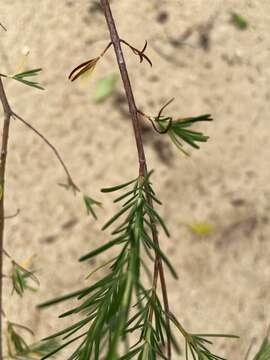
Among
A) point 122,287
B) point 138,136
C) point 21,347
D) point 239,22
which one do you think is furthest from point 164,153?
point 122,287

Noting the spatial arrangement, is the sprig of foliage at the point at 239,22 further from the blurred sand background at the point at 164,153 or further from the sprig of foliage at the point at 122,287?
the sprig of foliage at the point at 122,287

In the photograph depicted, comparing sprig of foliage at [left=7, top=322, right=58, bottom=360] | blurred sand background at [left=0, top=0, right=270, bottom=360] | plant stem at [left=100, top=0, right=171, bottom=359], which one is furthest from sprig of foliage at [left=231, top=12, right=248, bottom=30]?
plant stem at [left=100, top=0, right=171, bottom=359]

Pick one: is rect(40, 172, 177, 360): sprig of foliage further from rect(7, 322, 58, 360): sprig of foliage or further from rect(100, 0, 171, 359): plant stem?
rect(7, 322, 58, 360): sprig of foliage

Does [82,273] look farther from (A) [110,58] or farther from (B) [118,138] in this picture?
(A) [110,58]

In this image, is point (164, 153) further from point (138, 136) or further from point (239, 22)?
point (138, 136)

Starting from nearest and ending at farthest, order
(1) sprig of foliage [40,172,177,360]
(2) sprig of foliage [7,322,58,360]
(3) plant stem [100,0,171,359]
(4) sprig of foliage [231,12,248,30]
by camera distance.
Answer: (1) sprig of foliage [40,172,177,360] < (3) plant stem [100,0,171,359] < (2) sprig of foliage [7,322,58,360] < (4) sprig of foliage [231,12,248,30]

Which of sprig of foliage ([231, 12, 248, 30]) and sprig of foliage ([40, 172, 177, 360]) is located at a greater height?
sprig of foliage ([231, 12, 248, 30])

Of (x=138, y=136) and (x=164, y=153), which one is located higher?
(x=164, y=153)

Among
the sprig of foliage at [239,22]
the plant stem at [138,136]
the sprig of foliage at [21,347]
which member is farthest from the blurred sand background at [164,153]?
the plant stem at [138,136]

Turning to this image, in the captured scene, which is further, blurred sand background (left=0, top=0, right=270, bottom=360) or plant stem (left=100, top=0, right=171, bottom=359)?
blurred sand background (left=0, top=0, right=270, bottom=360)
